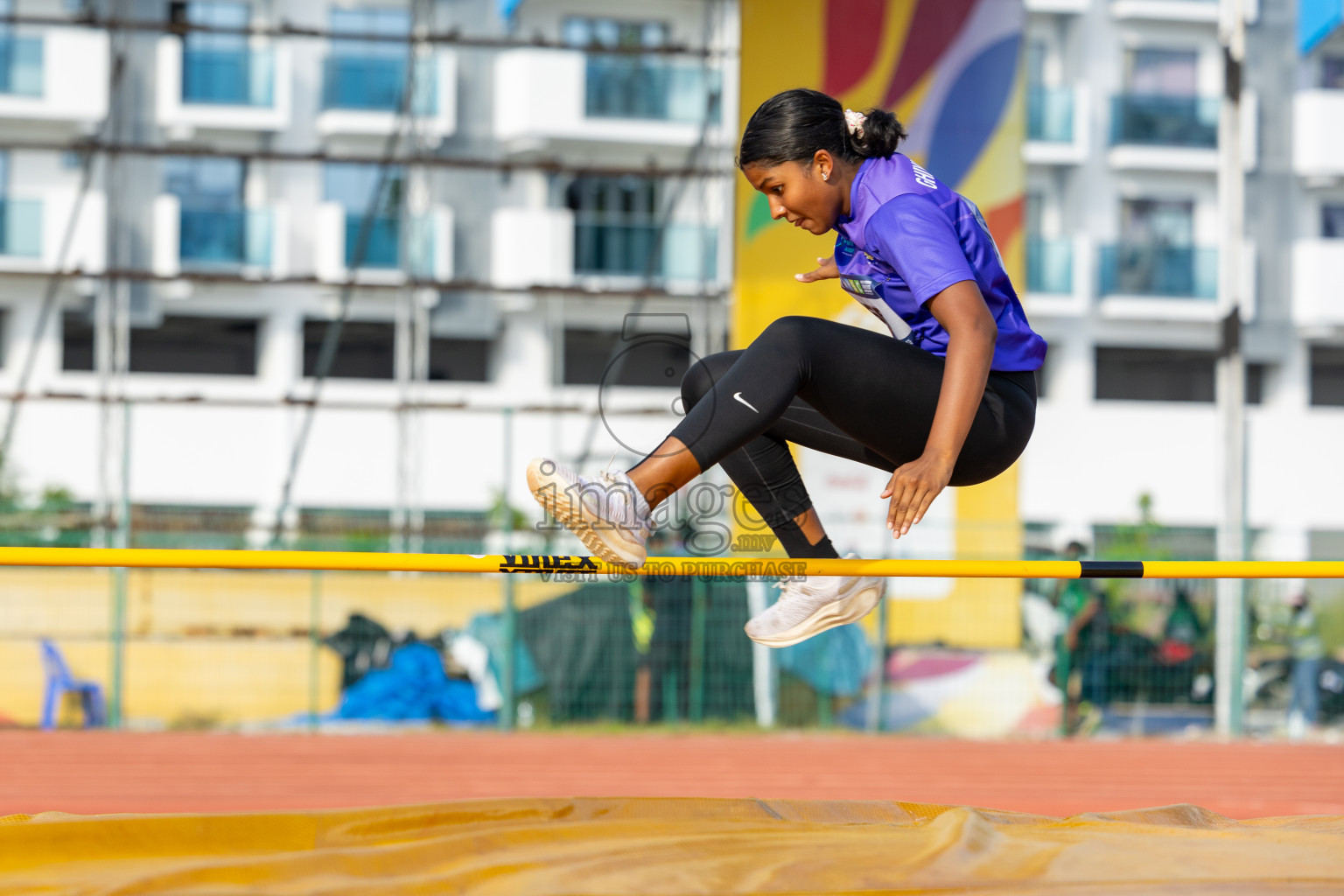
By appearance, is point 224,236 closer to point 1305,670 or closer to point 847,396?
point 1305,670

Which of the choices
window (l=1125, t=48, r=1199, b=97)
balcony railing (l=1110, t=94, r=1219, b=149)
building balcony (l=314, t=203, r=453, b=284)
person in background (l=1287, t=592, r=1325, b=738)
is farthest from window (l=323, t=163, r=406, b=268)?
person in background (l=1287, t=592, r=1325, b=738)

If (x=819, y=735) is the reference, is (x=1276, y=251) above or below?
above

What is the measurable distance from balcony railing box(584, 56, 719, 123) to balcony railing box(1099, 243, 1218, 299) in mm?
5268

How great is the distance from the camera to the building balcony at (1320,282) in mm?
16516

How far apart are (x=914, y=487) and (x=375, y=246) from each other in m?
13.3

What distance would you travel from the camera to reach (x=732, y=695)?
751cm

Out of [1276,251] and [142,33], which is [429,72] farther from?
[1276,251]

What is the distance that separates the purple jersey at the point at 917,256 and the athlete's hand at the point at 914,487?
0.77 ft

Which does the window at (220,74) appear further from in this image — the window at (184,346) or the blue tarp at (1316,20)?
the blue tarp at (1316,20)

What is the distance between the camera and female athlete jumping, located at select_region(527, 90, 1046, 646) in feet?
7.02

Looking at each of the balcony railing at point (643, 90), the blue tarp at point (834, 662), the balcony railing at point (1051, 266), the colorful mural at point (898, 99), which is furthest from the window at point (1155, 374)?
the blue tarp at point (834, 662)

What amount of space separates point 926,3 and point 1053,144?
330 inches

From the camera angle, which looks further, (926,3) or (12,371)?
(12,371)

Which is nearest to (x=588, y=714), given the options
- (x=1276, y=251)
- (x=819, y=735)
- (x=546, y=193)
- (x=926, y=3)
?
(x=819, y=735)
